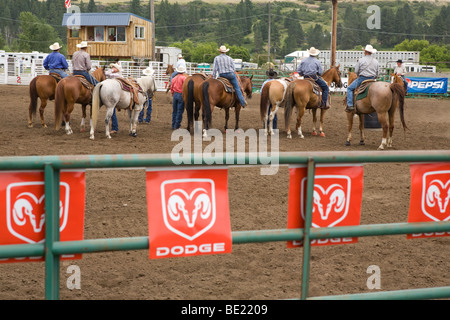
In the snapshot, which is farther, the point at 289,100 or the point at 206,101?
the point at 289,100

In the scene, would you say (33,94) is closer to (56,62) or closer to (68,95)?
(56,62)

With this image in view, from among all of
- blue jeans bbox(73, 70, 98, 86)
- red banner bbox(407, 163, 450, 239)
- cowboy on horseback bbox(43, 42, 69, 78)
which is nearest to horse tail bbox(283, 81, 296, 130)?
blue jeans bbox(73, 70, 98, 86)

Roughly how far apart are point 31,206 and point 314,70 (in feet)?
39.5

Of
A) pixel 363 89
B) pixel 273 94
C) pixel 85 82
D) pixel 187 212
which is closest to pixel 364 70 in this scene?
pixel 363 89

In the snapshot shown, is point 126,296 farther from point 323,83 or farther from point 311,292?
point 323,83

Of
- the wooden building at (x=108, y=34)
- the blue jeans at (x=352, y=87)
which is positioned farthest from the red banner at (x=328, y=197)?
the wooden building at (x=108, y=34)

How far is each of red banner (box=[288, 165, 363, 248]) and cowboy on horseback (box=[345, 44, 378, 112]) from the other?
369 inches

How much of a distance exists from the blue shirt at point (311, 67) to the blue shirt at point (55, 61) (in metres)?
6.34

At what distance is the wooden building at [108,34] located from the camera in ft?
139

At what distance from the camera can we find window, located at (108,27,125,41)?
42906 mm

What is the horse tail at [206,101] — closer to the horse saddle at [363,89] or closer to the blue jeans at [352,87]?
the blue jeans at [352,87]

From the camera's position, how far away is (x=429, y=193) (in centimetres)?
321

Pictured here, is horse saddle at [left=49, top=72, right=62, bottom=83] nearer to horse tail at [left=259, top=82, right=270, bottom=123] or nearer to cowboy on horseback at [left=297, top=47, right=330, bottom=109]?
horse tail at [left=259, top=82, right=270, bottom=123]
